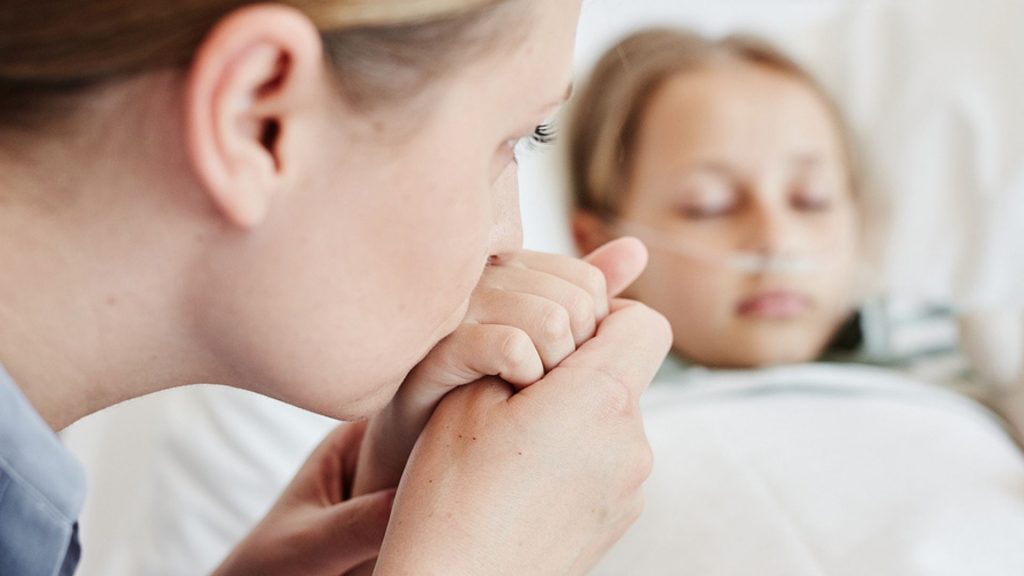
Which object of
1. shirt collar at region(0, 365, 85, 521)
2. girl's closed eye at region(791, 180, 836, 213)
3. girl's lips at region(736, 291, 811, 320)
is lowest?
girl's lips at region(736, 291, 811, 320)

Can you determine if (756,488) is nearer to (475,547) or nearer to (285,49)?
(475,547)

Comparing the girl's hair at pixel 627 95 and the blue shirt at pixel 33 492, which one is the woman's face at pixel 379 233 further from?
the girl's hair at pixel 627 95

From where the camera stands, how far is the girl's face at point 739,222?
1.46 meters

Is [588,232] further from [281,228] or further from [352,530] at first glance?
[281,228]

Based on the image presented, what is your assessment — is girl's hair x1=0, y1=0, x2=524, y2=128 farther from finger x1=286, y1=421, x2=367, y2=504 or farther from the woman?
finger x1=286, y1=421, x2=367, y2=504

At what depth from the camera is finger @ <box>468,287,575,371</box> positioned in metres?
0.79

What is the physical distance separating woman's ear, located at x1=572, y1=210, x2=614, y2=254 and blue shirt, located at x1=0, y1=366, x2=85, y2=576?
1037mm

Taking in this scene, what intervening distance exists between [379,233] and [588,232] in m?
1.05

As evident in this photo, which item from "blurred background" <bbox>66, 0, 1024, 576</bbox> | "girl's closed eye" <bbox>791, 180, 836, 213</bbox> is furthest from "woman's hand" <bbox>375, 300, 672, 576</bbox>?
"girl's closed eye" <bbox>791, 180, 836, 213</bbox>

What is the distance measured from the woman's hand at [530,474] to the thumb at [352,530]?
10cm

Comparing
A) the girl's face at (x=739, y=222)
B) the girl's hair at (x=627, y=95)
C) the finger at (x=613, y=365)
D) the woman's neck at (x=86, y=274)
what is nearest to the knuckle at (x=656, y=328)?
the finger at (x=613, y=365)

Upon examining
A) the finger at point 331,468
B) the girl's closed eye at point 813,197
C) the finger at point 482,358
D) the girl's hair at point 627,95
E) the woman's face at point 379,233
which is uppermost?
the woman's face at point 379,233

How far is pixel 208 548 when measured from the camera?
1.32m

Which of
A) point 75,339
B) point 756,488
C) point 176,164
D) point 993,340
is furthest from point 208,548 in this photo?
point 993,340
